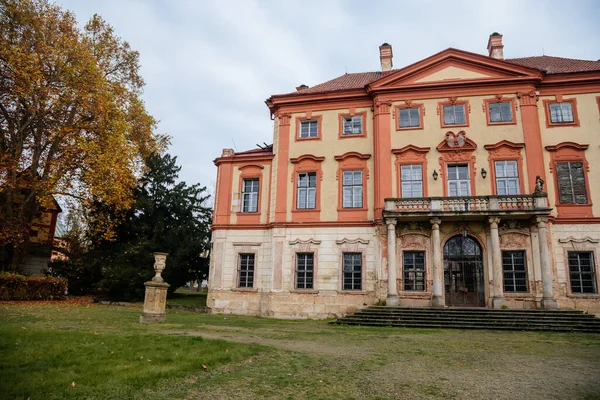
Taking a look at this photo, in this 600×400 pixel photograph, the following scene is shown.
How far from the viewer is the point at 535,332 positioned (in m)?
14.4

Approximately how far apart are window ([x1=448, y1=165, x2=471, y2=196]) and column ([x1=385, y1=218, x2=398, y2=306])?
3451 millimetres

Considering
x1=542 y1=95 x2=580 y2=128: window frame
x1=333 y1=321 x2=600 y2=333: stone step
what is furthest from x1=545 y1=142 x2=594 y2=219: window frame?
x1=333 y1=321 x2=600 y2=333: stone step

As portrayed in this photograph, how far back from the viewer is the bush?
20.8m

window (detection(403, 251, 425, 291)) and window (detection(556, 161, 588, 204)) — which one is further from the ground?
window (detection(556, 161, 588, 204))

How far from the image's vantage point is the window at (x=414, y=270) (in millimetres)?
18942

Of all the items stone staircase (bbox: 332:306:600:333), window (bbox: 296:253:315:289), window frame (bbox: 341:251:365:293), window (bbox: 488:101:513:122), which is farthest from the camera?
window (bbox: 296:253:315:289)

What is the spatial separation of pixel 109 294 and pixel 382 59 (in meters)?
21.3

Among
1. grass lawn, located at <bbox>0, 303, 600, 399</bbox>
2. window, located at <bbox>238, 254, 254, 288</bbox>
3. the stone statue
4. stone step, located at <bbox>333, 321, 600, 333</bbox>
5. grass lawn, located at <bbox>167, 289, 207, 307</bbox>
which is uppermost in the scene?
the stone statue

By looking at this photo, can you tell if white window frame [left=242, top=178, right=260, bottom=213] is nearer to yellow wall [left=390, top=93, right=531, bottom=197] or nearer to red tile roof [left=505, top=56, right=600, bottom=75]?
yellow wall [left=390, top=93, right=531, bottom=197]

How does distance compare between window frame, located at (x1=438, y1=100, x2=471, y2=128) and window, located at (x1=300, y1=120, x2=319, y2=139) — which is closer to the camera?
window frame, located at (x1=438, y1=100, x2=471, y2=128)

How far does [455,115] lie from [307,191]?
8.19 metres

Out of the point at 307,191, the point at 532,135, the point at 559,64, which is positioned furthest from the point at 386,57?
the point at 307,191

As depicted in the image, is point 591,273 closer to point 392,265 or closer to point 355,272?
point 392,265

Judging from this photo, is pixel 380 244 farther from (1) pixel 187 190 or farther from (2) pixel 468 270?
(1) pixel 187 190
